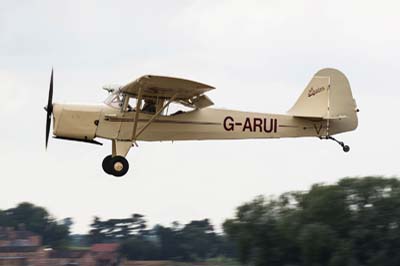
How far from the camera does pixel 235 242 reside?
2029 inches

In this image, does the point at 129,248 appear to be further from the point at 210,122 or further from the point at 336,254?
the point at 210,122

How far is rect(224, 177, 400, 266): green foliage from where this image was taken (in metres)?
48.7

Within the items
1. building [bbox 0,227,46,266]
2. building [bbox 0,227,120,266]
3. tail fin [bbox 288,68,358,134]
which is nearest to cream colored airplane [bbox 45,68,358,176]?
tail fin [bbox 288,68,358,134]

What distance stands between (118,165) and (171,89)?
76.4 inches

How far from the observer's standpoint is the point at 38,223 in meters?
87.6

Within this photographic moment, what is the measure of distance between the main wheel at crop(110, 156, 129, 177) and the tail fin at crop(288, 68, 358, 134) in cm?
393

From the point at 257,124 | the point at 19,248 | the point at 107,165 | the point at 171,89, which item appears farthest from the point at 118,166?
the point at 19,248

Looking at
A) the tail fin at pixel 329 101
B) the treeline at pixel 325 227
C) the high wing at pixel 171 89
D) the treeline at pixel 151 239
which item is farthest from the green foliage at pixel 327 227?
the high wing at pixel 171 89

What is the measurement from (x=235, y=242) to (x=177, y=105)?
29951 millimetres

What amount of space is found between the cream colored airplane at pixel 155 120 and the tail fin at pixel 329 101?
402 millimetres

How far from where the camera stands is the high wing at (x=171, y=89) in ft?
69.3

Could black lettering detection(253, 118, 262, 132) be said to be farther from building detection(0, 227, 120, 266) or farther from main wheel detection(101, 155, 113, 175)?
building detection(0, 227, 120, 266)

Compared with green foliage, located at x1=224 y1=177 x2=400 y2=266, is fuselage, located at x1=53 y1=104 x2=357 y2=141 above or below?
above

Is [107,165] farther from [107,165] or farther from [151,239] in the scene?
[151,239]
